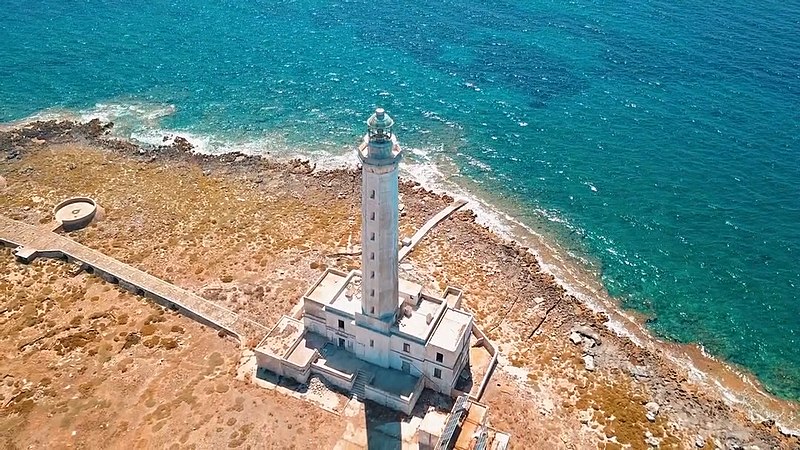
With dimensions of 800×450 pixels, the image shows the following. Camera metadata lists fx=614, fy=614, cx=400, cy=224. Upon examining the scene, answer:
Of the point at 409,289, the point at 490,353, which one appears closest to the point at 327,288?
the point at 409,289

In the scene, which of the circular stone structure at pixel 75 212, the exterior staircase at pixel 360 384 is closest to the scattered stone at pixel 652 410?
the exterior staircase at pixel 360 384

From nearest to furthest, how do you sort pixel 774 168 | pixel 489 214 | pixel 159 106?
pixel 489 214 < pixel 774 168 < pixel 159 106

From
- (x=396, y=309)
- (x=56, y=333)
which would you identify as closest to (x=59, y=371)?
(x=56, y=333)

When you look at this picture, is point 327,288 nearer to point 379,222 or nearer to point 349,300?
point 349,300

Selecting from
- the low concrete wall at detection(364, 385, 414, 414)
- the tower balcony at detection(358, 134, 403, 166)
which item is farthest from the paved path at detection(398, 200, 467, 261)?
the tower balcony at detection(358, 134, 403, 166)

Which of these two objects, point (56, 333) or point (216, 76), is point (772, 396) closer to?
point (56, 333)

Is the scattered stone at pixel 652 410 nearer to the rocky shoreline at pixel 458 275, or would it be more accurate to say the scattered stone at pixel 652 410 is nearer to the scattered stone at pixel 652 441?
the rocky shoreline at pixel 458 275
